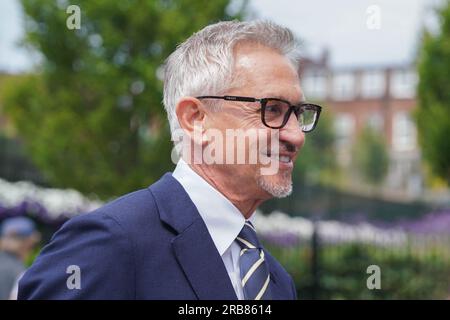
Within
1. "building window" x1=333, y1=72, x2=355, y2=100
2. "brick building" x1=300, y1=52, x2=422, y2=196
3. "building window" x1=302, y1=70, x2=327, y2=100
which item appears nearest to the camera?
"brick building" x1=300, y1=52, x2=422, y2=196

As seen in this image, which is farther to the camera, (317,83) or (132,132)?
(317,83)

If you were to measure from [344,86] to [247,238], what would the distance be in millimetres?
45515

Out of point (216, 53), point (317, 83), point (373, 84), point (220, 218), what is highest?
point (317, 83)

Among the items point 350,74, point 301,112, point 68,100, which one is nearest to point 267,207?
point 68,100

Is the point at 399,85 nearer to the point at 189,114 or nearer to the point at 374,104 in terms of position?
the point at 374,104

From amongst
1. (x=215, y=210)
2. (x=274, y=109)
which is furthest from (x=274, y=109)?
(x=215, y=210)

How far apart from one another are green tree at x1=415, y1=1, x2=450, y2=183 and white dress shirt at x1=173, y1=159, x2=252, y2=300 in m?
9.31

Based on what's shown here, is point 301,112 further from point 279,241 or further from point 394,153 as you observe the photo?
point 394,153

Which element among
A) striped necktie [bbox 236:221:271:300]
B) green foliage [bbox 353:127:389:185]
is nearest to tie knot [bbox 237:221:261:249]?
striped necktie [bbox 236:221:271:300]

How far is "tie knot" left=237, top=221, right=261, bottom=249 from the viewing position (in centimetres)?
182

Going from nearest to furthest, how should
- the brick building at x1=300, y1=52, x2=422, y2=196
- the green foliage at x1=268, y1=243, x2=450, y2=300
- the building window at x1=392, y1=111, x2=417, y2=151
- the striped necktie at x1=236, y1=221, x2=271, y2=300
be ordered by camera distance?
1. the striped necktie at x1=236, y1=221, x2=271, y2=300
2. the green foliage at x1=268, y1=243, x2=450, y2=300
3. the brick building at x1=300, y1=52, x2=422, y2=196
4. the building window at x1=392, y1=111, x2=417, y2=151

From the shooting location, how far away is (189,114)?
192 cm

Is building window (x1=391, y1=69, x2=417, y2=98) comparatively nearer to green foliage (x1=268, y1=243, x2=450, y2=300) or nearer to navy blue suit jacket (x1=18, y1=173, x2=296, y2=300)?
green foliage (x1=268, y1=243, x2=450, y2=300)

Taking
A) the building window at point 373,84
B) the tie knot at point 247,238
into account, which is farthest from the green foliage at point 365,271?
the building window at point 373,84
